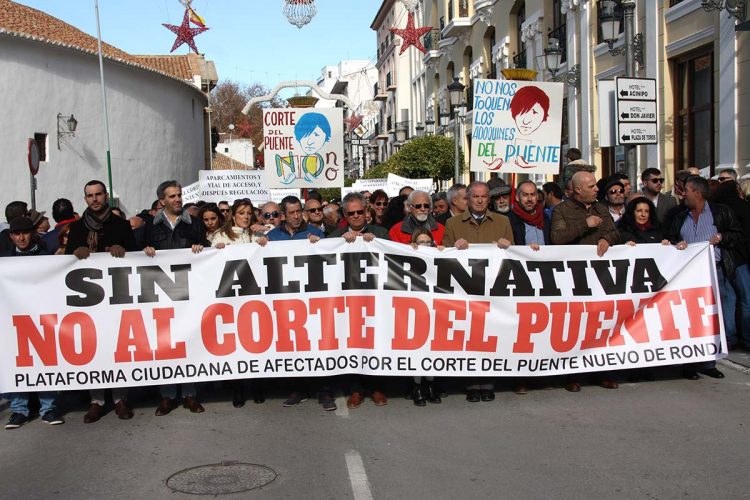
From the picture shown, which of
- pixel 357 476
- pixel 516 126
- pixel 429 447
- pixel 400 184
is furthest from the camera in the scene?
pixel 400 184

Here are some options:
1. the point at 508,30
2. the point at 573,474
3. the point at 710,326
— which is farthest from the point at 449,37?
the point at 573,474

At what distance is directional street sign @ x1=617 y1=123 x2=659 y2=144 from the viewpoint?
11799 mm

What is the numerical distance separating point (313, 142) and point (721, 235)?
6.75m

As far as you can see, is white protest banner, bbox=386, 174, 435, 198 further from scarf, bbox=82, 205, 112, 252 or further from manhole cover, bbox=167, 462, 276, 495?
manhole cover, bbox=167, 462, 276, 495

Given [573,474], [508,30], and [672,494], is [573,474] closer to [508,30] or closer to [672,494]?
[672,494]

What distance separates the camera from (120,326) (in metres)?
7.35

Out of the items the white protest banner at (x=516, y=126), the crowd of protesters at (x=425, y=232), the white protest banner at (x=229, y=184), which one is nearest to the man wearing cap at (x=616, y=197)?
the crowd of protesters at (x=425, y=232)

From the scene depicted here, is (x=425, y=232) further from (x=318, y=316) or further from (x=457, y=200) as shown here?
(x=457, y=200)

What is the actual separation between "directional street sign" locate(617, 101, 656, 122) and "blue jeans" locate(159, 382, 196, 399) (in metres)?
7.16

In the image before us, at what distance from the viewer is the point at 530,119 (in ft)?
36.4

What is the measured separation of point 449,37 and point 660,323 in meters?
30.8

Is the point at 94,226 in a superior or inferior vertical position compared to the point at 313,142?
inferior

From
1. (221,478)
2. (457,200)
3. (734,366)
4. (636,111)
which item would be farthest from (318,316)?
(636,111)

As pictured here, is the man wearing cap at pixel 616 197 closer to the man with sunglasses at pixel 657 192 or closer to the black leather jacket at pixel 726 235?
the black leather jacket at pixel 726 235
